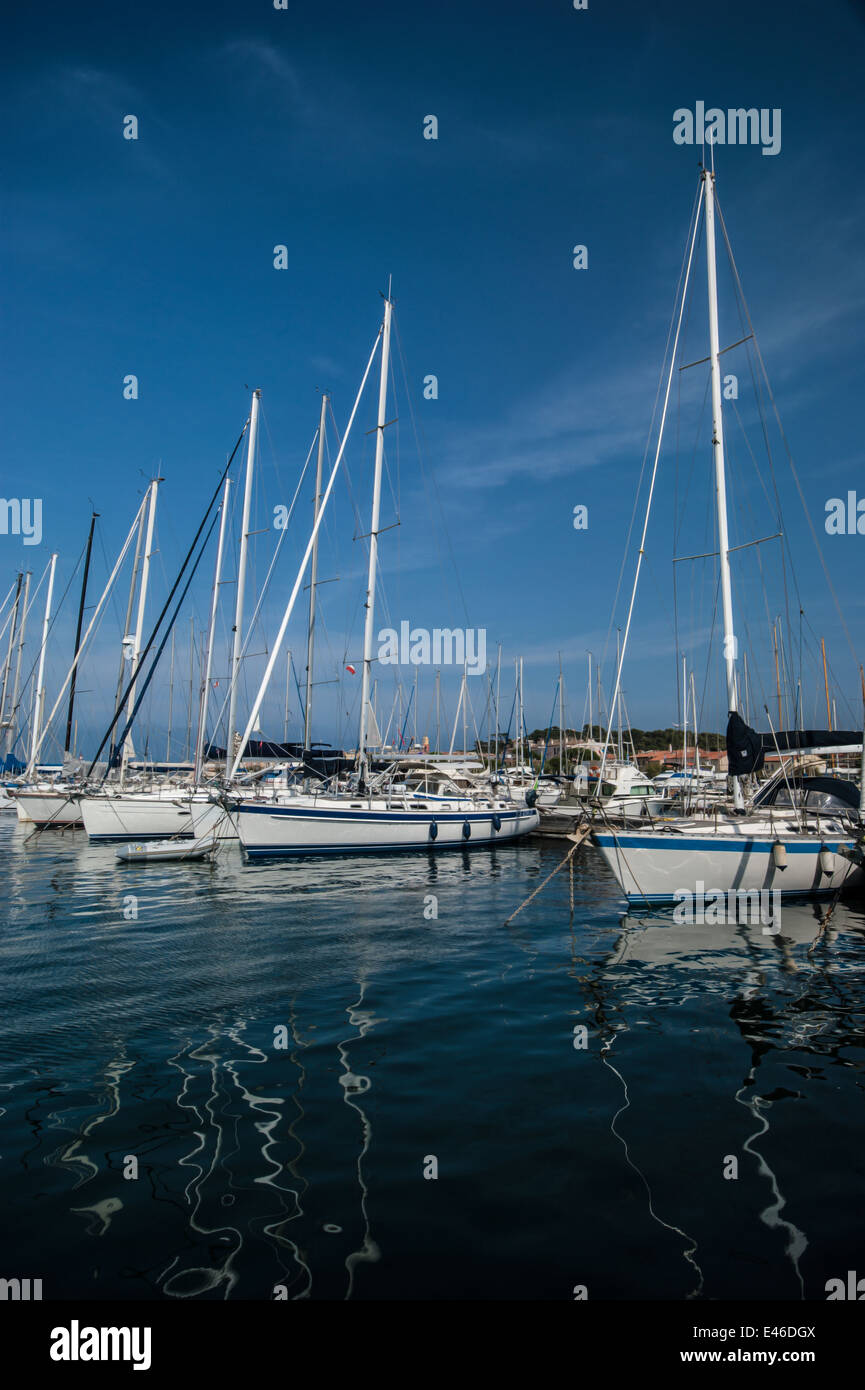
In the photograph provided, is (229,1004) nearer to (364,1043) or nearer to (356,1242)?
(364,1043)

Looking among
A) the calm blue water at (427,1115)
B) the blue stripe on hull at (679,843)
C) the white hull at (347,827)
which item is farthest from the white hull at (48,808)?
the blue stripe on hull at (679,843)

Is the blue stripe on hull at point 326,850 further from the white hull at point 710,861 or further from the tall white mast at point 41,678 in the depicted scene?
the tall white mast at point 41,678

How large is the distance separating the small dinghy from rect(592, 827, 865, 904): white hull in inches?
644

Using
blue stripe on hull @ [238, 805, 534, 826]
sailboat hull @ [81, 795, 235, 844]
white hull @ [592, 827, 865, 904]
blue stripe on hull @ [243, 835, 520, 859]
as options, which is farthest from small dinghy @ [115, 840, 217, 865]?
white hull @ [592, 827, 865, 904]

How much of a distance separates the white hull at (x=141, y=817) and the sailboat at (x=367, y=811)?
435 cm

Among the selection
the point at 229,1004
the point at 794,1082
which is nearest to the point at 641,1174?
the point at 794,1082

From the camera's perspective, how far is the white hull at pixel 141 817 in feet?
101

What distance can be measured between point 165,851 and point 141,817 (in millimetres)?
5888

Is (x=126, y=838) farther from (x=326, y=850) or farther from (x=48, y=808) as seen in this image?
(x=326, y=850)

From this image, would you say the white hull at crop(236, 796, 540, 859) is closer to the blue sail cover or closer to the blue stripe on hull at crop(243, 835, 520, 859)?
the blue stripe on hull at crop(243, 835, 520, 859)

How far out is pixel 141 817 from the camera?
3103cm

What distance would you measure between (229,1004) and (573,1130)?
5.78 m
